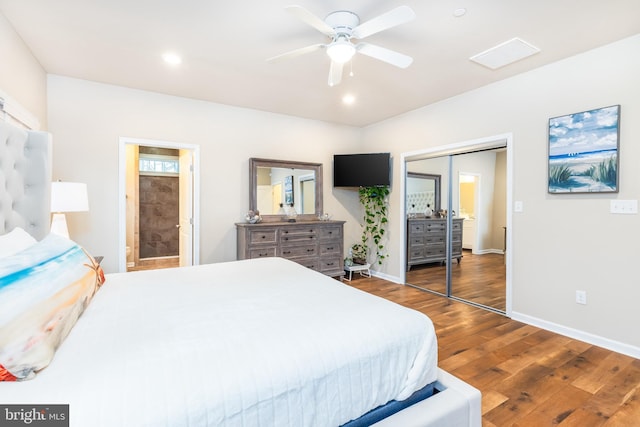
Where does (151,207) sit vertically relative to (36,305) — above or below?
above

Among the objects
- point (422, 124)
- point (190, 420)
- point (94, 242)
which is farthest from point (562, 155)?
point (94, 242)

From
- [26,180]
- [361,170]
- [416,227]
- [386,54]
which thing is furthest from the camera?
[361,170]

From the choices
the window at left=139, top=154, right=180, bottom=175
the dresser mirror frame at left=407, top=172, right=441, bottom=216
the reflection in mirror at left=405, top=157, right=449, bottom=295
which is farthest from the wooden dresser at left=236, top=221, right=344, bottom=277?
the window at left=139, top=154, right=180, bottom=175

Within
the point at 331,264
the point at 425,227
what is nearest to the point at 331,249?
the point at 331,264

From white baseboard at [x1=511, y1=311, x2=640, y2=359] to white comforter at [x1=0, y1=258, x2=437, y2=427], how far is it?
2322 mm

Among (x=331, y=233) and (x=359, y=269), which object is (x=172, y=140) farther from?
(x=359, y=269)

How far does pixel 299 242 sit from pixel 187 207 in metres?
1.62

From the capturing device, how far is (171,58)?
2795mm

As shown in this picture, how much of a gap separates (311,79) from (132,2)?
5.60 feet

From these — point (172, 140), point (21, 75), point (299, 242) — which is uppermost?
point (21, 75)

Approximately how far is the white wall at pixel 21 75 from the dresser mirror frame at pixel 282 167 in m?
2.23

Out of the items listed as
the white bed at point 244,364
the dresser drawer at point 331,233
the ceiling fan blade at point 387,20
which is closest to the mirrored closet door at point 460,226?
the dresser drawer at point 331,233

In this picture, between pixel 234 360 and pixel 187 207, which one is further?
pixel 187 207

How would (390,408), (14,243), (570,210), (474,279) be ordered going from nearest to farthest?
(390,408)
(14,243)
(570,210)
(474,279)
